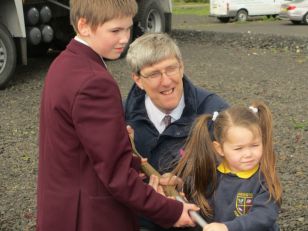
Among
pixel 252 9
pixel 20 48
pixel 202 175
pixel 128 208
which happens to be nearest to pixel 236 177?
pixel 202 175

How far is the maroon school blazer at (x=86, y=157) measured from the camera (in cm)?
191

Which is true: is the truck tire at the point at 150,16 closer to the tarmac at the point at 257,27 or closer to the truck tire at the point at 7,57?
the truck tire at the point at 7,57

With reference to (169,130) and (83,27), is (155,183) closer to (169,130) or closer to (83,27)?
(169,130)

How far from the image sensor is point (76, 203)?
79.5 inches

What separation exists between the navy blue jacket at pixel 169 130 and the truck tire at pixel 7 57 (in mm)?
5760

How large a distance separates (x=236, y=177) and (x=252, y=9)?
77.9 feet

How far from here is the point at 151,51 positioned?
2398 millimetres

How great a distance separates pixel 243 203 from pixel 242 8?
2355 cm

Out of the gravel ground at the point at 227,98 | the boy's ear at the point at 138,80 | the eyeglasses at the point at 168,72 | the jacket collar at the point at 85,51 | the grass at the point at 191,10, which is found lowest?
the grass at the point at 191,10

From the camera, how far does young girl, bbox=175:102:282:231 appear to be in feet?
7.10

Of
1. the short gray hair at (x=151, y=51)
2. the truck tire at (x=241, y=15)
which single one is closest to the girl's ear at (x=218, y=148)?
the short gray hair at (x=151, y=51)

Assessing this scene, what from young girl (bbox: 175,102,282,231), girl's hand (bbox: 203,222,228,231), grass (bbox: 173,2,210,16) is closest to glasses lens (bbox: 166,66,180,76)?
young girl (bbox: 175,102,282,231)

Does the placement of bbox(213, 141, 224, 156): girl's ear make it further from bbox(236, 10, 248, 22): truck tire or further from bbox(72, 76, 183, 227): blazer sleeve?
bbox(236, 10, 248, 22): truck tire

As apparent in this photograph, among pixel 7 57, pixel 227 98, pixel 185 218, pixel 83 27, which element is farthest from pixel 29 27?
pixel 185 218
